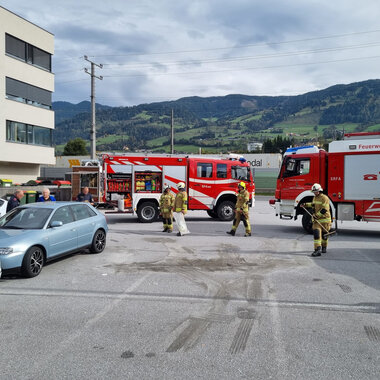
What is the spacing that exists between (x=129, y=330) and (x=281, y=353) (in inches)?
69.4

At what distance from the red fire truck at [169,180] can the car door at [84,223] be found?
260 inches

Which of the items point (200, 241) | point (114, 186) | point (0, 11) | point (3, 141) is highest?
point (0, 11)

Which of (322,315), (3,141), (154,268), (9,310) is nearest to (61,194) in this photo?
(3,141)

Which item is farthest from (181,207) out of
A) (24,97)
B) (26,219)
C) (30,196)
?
(24,97)

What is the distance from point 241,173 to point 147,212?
4.36m

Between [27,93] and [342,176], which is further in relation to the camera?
[27,93]

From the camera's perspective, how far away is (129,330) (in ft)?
15.4

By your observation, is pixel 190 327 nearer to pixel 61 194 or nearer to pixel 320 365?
pixel 320 365

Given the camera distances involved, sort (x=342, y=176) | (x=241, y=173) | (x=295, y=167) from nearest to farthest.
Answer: (x=342, y=176)
(x=295, y=167)
(x=241, y=173)

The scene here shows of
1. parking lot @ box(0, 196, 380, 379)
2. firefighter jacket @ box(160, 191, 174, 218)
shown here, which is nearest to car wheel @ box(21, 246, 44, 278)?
parking lot @ box(0, 196, 380, 379)

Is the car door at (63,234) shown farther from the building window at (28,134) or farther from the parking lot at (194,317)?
the building window at (28,134)

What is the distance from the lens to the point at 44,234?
7594 millimetres

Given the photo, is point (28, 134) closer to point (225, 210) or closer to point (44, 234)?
point (225, 210)

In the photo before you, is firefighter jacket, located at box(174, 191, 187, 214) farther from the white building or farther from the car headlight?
the white building
